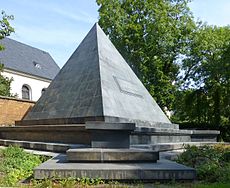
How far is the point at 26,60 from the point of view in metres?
39.2

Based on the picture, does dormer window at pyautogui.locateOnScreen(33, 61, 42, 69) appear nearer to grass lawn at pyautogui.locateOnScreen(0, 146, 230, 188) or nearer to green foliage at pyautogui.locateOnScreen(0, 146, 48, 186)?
grass lawn at pyautogui.locateOnScreen(0, 146, 230, 188)

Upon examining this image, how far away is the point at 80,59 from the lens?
1121 centimetres

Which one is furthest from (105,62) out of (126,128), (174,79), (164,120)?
(174,79)

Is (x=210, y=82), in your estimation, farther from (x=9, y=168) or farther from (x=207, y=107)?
(x=9, y=168)

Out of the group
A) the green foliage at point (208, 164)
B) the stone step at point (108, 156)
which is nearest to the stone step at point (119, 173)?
the green foliage at point (208, 164)

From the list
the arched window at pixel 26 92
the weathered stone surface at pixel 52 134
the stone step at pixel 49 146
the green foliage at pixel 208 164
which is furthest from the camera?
the arched window at pixel 26 92

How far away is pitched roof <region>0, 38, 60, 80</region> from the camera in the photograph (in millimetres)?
35469

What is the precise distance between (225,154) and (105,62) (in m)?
5.46

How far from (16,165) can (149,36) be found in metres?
20.4

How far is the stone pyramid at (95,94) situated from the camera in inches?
340

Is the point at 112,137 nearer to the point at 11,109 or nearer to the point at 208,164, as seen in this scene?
the point at 208,164

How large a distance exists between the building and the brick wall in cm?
1742

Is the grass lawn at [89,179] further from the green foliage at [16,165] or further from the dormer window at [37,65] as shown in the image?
the dormer window at [37,65]

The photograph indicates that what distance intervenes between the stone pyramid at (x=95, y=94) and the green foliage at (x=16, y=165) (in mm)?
2245
